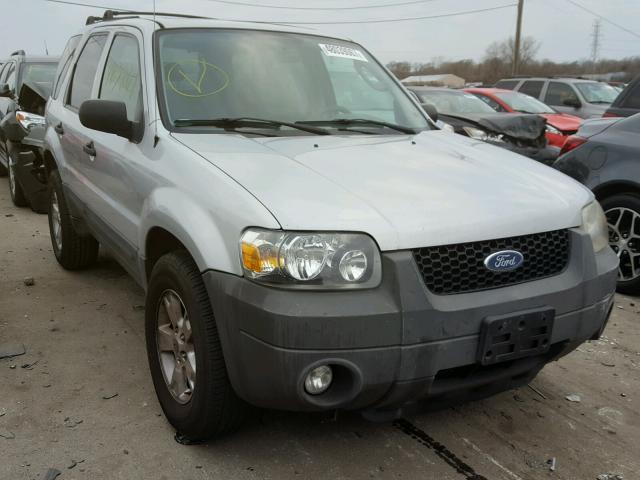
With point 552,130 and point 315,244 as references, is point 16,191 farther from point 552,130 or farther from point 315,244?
point 552,130

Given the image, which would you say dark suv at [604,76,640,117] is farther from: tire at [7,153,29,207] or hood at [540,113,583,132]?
tire at [7,153,29,207]

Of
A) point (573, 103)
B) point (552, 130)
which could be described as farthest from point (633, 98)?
point (573, 103)

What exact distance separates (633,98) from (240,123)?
6.43 meters

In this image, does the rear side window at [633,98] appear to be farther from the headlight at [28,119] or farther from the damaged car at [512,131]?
the headlight at [28,119]

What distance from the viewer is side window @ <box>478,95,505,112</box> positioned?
10508mm

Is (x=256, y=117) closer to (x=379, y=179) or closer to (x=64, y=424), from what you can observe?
(x=379, y=179)

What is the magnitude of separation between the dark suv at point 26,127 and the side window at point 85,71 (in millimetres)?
2221

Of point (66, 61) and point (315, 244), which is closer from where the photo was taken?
point (315, 244)

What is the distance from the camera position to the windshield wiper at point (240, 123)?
308cm

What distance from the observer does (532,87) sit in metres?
14.5

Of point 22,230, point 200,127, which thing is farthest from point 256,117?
point 22,230

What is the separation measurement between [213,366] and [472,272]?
1.05 metres

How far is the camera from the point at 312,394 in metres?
2.27

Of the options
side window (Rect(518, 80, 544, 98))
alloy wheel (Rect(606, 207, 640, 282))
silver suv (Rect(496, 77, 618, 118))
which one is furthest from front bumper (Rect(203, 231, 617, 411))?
side window (Rect(518, 80, 544, 98))
